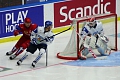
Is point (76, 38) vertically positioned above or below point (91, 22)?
below

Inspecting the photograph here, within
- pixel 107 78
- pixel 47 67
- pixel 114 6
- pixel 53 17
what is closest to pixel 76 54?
pixel 47 67

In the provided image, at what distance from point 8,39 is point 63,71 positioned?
3849mm

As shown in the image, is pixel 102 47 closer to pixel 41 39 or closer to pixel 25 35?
pixel 41 39

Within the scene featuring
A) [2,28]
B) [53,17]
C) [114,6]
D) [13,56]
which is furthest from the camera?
[114,6]

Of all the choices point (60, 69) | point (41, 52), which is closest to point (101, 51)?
point (60, 69)

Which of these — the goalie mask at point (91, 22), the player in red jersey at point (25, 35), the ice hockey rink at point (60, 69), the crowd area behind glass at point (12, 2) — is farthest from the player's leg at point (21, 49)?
the crowd area behind glass at point (12, 2)

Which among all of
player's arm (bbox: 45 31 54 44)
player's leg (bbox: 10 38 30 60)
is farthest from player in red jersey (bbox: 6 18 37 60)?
player's arm (bbox: 45 31 54 44)

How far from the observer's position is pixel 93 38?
47.5ft

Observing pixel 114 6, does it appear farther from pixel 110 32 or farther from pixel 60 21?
pixel 110 32

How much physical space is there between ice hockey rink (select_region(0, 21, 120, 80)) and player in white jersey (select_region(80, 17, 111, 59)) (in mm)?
313

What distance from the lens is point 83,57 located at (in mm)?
14289

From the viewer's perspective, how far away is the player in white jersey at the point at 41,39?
13.5 m

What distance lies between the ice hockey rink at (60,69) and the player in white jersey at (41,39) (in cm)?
33

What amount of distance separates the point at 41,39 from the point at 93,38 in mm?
1508
